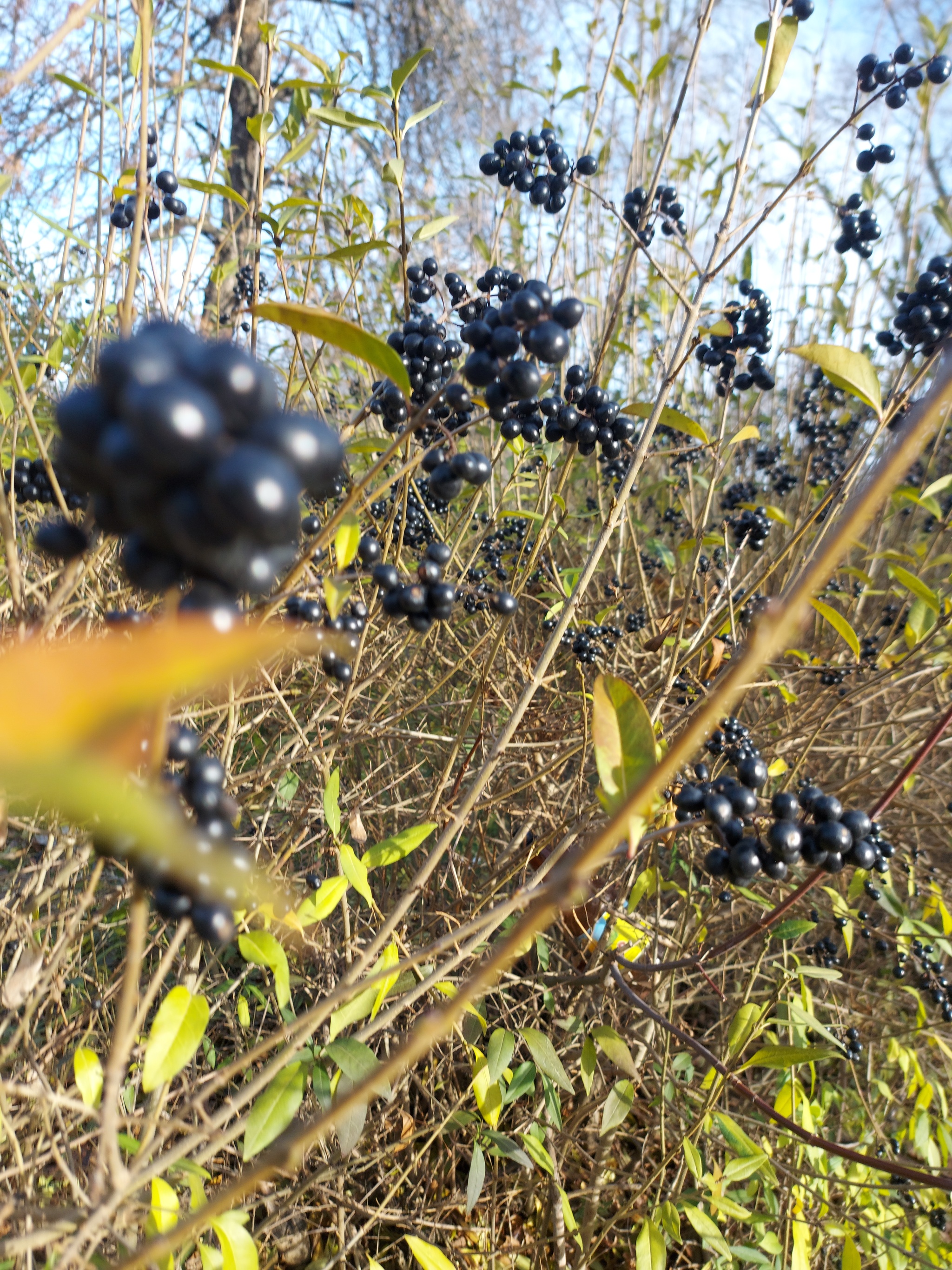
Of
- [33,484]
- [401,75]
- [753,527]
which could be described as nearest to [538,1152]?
[753,527]

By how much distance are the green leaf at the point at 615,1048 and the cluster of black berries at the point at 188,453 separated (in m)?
1.85

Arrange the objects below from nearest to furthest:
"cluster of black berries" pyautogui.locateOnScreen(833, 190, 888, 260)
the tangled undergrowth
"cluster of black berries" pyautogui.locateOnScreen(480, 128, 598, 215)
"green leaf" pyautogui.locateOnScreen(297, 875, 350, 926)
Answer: the tangled undergrowth < "green leaf" pyautogui.locateOnScreen(297, 875, 350, 926) < "cluster of black berries" pyautogui.locateOnScreen(480, 128, 598, 215) < "cluster of black berries" pyautogui.locateOnScreen(833, 190, 888, 260)

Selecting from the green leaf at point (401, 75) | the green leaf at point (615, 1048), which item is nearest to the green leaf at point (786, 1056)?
the green leaf at point (615, 1048)

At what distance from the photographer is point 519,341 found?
104 cm

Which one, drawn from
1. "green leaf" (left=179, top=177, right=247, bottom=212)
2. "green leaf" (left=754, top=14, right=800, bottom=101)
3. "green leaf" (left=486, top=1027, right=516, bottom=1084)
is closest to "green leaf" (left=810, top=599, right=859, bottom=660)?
"green leaf" (left=754, top=14, right=800, bottom=101)

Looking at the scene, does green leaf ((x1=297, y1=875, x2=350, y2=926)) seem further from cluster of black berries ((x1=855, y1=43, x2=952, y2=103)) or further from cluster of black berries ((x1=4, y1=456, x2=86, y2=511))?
cluster of black berries ((x1=855, y1=43, x2=952, y2=103))

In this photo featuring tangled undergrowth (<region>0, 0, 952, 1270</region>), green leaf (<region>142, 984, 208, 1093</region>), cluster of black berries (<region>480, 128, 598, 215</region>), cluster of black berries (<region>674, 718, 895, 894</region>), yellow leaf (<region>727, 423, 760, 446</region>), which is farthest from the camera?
cluster of black berries (<region>480, 128, 598, 215</region>)

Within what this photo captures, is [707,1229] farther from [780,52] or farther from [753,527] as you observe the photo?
[780,52]

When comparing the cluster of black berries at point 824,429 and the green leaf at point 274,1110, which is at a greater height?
the cluster of black berries at point 824,429

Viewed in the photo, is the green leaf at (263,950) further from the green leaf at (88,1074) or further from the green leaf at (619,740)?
the green leaf at (619,740)

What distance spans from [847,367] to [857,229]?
62.9 inches

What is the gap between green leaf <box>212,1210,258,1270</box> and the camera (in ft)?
3.58

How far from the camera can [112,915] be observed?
2.14 metres

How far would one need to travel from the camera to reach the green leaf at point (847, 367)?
1.31 m
